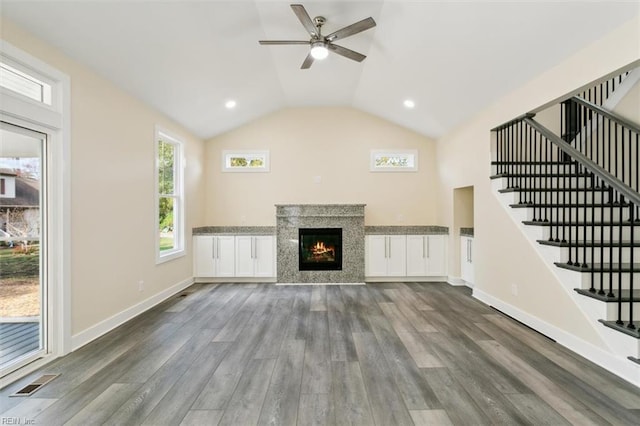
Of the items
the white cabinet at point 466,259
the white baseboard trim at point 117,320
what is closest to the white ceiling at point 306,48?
the white cabinet at point 466,259

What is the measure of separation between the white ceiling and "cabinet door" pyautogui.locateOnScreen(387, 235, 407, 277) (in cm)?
223

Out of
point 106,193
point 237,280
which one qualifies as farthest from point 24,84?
point 237,280

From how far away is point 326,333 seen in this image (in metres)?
3.28

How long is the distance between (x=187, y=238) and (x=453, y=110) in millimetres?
4896

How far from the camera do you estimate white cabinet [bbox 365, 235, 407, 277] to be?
18.8 feet

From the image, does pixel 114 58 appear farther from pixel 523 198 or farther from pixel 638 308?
pixel 638 308

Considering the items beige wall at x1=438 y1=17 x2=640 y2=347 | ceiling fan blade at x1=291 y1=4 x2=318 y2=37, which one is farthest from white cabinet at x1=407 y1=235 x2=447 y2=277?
ceiling fan blade at x1=291 y1=4 x2=318 y2=37

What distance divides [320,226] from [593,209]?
386 cm

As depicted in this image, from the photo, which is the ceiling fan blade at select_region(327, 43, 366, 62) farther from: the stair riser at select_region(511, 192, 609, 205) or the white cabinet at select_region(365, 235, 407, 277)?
the white cabinet at select_region(365, 235, 407, 277)

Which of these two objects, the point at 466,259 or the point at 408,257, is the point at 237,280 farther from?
the point at 466,259

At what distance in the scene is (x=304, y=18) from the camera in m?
2.75

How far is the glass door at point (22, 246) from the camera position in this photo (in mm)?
2430

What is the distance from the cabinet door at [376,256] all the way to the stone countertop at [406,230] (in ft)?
0.42

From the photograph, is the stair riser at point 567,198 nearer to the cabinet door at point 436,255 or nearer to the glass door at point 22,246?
the cabinet door at point 436,255
